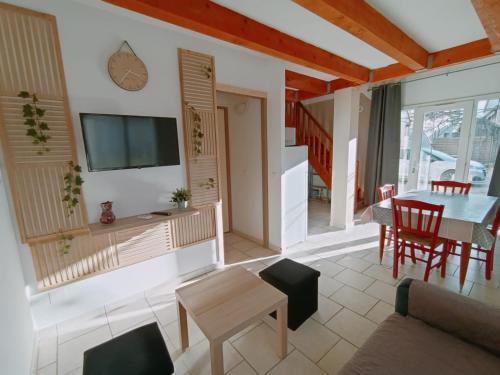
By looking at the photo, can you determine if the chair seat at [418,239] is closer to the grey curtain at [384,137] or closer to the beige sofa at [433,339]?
the beige sofa at [433,339]

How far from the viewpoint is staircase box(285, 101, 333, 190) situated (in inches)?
197

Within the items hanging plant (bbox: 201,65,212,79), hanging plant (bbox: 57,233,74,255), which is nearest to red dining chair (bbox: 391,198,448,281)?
hanging plant (bbox: 201,65,212,79)

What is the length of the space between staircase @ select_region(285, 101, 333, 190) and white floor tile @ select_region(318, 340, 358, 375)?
144 inches

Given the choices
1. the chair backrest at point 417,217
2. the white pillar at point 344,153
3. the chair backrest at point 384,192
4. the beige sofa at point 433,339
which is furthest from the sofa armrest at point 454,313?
the white pillar at point 344,153

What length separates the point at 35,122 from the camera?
66.0 inches

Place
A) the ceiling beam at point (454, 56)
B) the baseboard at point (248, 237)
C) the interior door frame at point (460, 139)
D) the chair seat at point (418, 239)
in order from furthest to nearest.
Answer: the interior door frame at point (460, 139) < the baseboard at point (248, 237) < the ceiling beam at point (454, 56) < the chair seat at point (418, 239)

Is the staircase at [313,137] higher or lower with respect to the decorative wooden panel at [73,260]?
higher

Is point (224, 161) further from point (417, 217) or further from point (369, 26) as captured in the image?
point (417, 217)

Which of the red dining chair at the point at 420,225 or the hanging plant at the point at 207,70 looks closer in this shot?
the red dining chair at the point at 420,225

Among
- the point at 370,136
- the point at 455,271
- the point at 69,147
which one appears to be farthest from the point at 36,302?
the point at 370,136

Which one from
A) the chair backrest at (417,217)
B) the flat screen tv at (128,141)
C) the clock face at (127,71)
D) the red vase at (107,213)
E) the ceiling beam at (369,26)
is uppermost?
the ceiling beam at (369,26)

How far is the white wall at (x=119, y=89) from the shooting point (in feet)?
5.88

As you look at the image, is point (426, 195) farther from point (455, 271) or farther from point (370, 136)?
point (370, 136)

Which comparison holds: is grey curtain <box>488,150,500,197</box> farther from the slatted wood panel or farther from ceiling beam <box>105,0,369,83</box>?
the slatted wood panel
